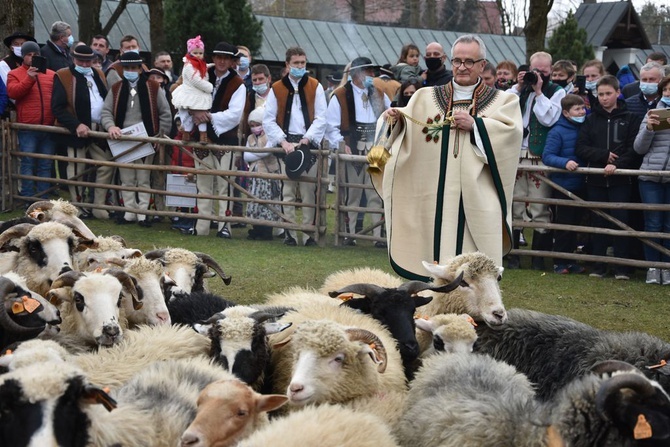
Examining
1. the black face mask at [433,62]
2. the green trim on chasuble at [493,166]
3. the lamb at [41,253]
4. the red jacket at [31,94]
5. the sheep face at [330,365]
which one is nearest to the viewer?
Answer: the sheep face at [330,365]

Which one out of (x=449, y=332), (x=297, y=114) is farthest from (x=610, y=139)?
(x=449, y=332)

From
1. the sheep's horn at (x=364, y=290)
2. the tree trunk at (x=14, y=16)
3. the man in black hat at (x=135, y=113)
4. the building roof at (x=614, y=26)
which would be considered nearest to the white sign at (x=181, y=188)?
the man in black hat at (x=135, y=113)

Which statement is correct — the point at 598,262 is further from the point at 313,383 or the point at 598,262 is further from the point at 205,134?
the point at 313,383

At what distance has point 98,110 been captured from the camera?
12.8 m

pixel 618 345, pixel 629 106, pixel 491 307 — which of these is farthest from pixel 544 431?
pixel 629 106

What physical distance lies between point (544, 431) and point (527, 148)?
27.2ft

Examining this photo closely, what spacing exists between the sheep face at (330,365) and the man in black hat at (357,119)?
268 inches

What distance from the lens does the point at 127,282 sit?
5.62 meters

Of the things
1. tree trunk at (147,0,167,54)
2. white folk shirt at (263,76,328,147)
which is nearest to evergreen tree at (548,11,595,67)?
tree trunk at (147,0,167,54)

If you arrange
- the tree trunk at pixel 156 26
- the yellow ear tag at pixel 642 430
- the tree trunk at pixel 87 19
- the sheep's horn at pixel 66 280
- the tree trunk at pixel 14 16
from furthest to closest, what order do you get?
the tree trunk at pixel 87 19, the tree trunk at pixel 156 26, the tree trunk at pixel 14 16, the sheep's horn at pixel 66 280, the yellow ear tag at pixel 642 430

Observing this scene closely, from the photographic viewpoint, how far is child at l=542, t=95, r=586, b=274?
35.0ft

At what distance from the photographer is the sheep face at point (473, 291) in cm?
586

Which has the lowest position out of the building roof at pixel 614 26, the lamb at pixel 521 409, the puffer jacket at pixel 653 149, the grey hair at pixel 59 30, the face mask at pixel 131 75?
the lamb at pixel 521 409

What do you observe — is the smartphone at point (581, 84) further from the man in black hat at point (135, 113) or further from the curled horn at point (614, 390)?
the curled horn at point (614, 390)
